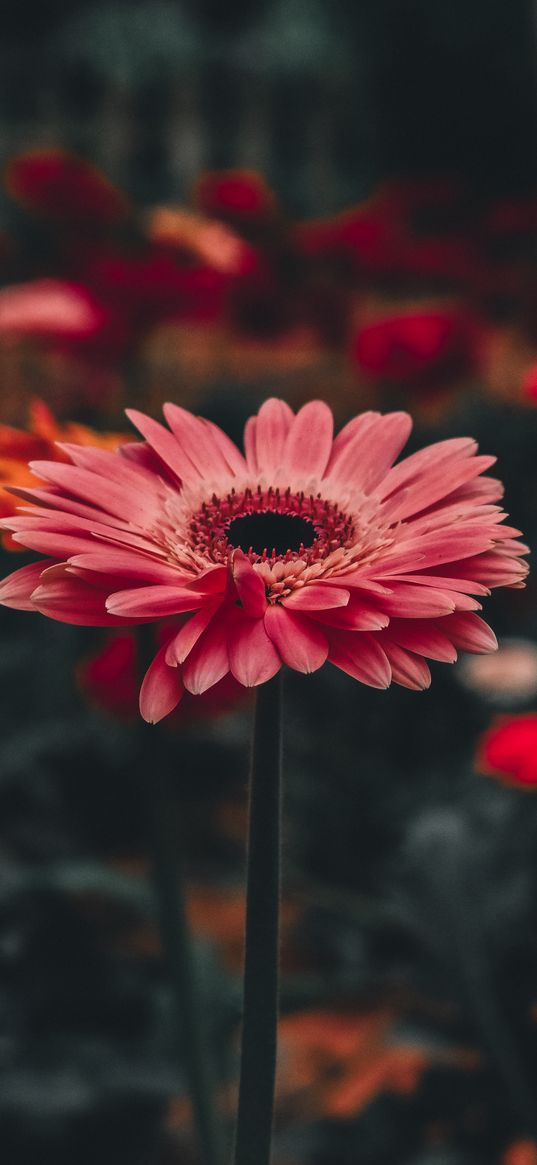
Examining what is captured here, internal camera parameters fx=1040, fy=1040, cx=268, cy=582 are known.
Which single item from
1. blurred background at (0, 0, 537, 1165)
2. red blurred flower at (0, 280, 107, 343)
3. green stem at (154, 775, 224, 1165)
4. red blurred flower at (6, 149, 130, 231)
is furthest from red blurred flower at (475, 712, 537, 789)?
red blurred flower at (6, 149, 130, 231)

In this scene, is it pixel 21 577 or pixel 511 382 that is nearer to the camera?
pixel 21 577

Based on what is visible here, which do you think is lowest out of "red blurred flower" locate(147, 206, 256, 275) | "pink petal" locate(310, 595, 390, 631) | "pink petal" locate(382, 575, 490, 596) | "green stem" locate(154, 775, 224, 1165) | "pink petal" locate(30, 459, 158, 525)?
"green stem" locate(154, 775, 224, 1165)

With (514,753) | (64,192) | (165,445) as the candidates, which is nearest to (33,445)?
(165,445)

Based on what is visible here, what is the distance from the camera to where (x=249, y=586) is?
0.49ft

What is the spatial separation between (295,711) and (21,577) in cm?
49

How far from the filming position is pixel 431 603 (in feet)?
0.48

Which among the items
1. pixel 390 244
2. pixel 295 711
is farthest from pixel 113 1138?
pixel 390 244

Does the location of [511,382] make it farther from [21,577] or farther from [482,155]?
[482,155]

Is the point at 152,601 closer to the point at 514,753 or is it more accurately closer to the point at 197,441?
the point at 197,441

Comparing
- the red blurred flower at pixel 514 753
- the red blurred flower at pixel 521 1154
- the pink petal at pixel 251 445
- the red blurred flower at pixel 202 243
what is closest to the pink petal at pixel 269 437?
the pink petal at pixel 251 445

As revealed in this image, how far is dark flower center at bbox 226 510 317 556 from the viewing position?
0.17 meters

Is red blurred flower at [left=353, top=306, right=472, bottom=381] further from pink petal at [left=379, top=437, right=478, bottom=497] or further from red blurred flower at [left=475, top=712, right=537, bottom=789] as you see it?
pink petal at [left=379, top=437, right=478, bottom=497]

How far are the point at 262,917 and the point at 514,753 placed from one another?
0.57 feet

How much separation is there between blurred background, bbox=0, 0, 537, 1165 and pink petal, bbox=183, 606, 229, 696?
3 cm
